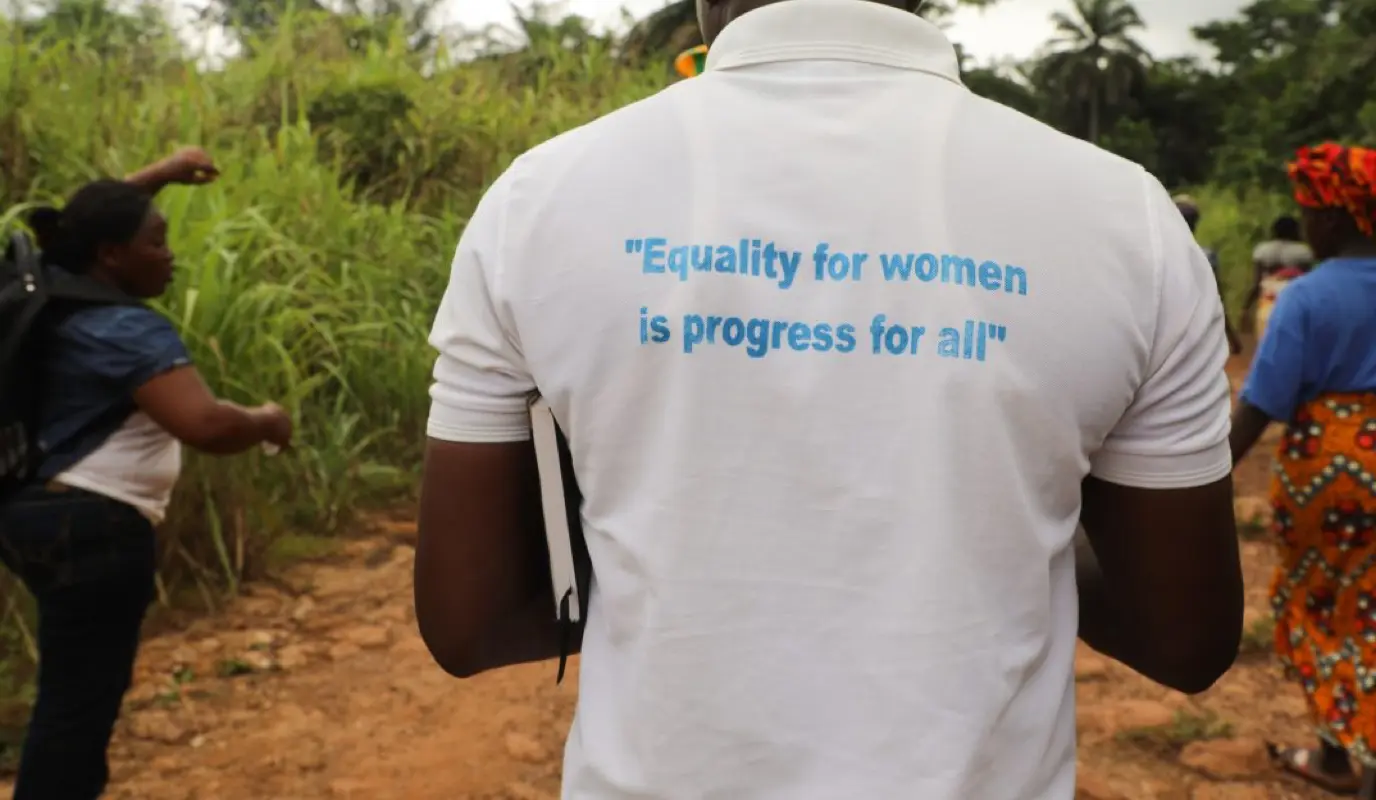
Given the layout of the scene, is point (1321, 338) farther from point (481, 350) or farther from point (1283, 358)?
point (481, 350)

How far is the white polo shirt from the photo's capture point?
91 cm

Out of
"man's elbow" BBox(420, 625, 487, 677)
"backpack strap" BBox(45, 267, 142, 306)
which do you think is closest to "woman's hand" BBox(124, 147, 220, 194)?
"backpack strap" BBox(45, 267, 142, 306)

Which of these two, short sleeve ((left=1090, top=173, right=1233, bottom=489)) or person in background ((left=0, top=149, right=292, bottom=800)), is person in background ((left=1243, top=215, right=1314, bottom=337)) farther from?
short sleeve ((left=1090, top=173, right=1233, bottom=489))

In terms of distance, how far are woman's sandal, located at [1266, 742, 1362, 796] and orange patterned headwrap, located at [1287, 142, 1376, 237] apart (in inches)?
55.3

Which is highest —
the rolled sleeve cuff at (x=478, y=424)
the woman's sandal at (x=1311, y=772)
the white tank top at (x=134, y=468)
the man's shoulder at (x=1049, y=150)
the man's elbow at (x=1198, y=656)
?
the man's shoulder at (x=1049, y=150)

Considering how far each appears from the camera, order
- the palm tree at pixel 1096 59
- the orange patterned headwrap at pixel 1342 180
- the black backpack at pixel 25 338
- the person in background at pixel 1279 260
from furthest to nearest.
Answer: the palm tree at pixel 1096 59 → the person in background at pixel 1279 260 → the orange patterned headwrap at pixel 1342 180 → the black backpack at pixel 25 338

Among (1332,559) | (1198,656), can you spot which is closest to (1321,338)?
(1332,559)

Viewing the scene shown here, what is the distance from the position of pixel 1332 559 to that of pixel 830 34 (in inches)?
104

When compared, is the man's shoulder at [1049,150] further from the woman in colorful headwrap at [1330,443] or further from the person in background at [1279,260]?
the person in background at [1279,260]

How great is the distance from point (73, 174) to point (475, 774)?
2.83 m

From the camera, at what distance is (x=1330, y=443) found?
288 centimetres

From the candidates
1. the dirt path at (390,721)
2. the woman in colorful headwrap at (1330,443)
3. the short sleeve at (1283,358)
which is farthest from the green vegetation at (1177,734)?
the short sleeve at (1283,358)

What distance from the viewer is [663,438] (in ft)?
3.07

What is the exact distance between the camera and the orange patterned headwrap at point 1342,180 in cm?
288
